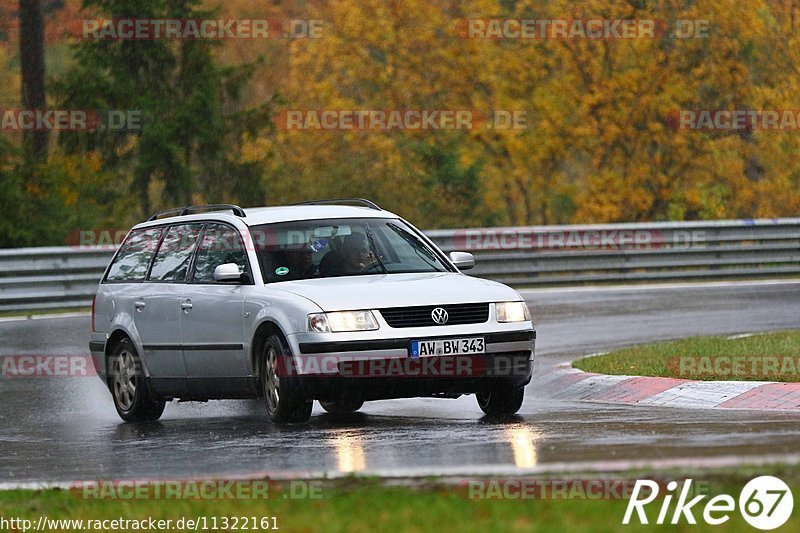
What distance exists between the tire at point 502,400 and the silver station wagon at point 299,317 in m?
0.01

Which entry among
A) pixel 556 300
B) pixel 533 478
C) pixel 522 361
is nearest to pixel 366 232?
pixel 522 361

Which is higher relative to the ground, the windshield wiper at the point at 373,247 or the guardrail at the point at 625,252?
the windshield wiper at the point at 373,247

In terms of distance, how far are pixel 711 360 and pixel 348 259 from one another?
12.5ft

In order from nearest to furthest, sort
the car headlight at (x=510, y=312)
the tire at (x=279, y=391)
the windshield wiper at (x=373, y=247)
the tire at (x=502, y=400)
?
the tire at (x=279, y=391) < the car headlight at (x=510, y=312) < the tire at (x=502, y=400) < the windshield wiper at (x=373, y=247)

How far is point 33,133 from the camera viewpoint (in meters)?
36.9

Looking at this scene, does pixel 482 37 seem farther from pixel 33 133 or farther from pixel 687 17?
pixel 33 133

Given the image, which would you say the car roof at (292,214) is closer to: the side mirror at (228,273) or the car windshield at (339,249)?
the car windshield at (339,249)

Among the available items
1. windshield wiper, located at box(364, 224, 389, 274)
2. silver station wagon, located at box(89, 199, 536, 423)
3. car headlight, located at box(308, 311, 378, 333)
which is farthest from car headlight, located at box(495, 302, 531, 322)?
windshield wiper, located at box(364, 224, 389, 274)

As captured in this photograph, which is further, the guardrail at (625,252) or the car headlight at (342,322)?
the guardrail at (625,252)

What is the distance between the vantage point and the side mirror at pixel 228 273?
12367 millimetres

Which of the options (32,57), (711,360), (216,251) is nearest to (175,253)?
(216,251)

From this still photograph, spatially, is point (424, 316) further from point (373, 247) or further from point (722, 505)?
point (722, 505)

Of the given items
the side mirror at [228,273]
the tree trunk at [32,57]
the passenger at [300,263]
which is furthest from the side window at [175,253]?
the tree trunk at [32,57]

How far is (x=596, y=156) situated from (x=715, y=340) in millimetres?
25921
